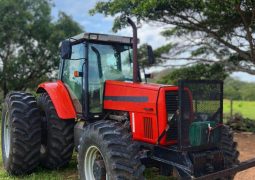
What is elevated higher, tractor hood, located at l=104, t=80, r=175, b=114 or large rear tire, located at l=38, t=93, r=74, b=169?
tractor hood, located at l=104, t=80, r=175, b=114

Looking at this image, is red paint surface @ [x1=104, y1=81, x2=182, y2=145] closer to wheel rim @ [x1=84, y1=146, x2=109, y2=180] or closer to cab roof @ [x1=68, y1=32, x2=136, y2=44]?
wheel rim @ [x1=84, y1=146, x2=109, y2=180]

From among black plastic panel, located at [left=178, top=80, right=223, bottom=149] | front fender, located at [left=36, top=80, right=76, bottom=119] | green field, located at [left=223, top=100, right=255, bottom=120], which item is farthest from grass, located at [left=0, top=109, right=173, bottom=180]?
green field, located at [left=223, top=100, right=255, bottom=120]

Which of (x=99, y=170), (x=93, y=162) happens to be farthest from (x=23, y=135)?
(x=99, y=170)

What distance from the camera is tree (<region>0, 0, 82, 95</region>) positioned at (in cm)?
2317

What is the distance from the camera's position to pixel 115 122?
526 cm

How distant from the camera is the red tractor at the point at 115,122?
4762 mm

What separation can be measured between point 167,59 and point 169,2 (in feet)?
11.5

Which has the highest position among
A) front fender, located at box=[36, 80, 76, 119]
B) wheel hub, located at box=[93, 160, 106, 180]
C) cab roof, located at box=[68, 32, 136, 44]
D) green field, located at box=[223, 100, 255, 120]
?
cab roof, located at box=[68, 32, 136, 44]

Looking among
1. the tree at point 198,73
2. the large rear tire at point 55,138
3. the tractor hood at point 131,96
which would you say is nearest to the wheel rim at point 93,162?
the tractor hood at point 131,96

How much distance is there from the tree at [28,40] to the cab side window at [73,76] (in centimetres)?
1750

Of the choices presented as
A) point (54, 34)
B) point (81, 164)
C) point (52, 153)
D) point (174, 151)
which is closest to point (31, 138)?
point (52, 153)

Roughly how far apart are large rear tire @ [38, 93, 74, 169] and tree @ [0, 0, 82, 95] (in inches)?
686

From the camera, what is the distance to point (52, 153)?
6621 mm

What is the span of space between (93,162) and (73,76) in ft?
5.72
